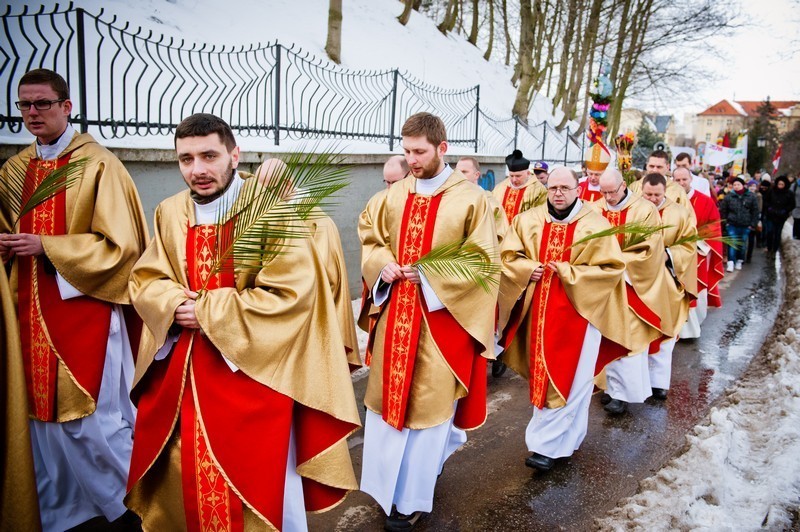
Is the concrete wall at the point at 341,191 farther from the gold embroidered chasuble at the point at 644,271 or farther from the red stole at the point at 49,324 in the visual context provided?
the gold embroidered chasuble at the point at 644,271

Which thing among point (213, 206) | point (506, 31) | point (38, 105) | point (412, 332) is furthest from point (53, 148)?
point (506, 31)

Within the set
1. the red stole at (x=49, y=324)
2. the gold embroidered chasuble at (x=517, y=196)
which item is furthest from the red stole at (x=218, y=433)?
the gold embroidered chasuble at (x=517, y=196)

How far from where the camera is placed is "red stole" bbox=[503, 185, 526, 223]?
820cm

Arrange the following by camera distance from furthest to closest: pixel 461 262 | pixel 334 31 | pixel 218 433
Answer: pixel 334 31 → pixel 461 262 → pixel 218 433

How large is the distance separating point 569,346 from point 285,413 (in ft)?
8.50

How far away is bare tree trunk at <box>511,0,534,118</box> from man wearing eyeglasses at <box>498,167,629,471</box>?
17335 millimetres

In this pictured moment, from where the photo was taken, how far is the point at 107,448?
374 cm

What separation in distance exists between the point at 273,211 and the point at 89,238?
1.67m

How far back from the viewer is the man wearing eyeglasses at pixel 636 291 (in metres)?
5.72

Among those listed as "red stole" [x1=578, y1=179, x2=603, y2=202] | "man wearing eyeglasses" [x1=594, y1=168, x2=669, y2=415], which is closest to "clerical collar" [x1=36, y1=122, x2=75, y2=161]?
"man wearing eyeglasses" [x1=594, y1=168, x2=669, y2=415]

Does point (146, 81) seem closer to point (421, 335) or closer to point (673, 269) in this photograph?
point (421, 335)

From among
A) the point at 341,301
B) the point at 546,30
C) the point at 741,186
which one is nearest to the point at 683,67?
the point at 546,30

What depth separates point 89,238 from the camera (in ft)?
12.0

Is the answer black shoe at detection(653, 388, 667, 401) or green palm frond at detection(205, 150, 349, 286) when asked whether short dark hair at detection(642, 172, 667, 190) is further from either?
green palm frond at detection(205, 150, 349, 286)
